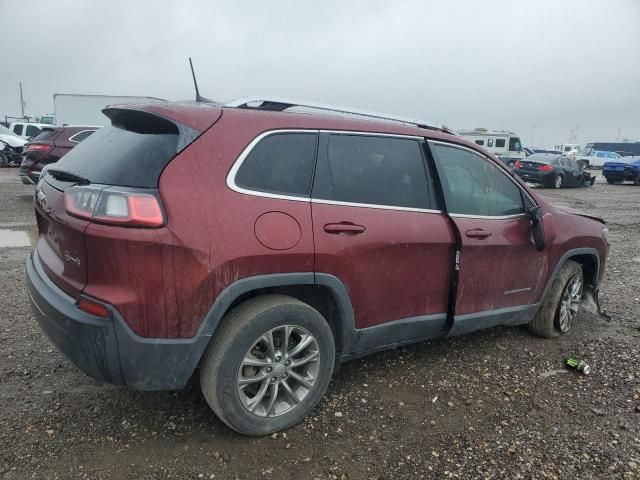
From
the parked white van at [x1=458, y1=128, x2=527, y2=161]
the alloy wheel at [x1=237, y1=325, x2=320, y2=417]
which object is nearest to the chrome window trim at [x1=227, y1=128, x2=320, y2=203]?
the alloy wheel at [x1=237, y1=325, x2=320, y2=417]

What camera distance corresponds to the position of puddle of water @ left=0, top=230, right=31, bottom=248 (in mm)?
7047

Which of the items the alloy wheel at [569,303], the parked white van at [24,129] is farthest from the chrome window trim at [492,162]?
the parked white van at [24,129]

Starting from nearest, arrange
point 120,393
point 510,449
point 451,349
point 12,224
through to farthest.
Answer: point 510,449
point 120,393
point 451,349
point 12,224

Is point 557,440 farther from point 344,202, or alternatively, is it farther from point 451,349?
point 344,202

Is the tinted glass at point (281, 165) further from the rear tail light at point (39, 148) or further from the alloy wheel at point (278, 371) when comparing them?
the rear tail light at point (39, 148)

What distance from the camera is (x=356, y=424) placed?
9.61ft

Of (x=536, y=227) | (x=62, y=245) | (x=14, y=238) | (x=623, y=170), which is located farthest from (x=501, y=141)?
(x=62, y=245)

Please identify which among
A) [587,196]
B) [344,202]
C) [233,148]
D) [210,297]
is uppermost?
[233,148]

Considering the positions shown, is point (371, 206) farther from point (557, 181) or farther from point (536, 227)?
point (557, 181)

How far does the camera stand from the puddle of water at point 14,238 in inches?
277

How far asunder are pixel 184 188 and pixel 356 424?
1636 mm

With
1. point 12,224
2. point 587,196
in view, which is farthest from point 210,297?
point 587,196

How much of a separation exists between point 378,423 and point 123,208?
1825 millimetres

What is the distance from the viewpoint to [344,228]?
9.11ft
